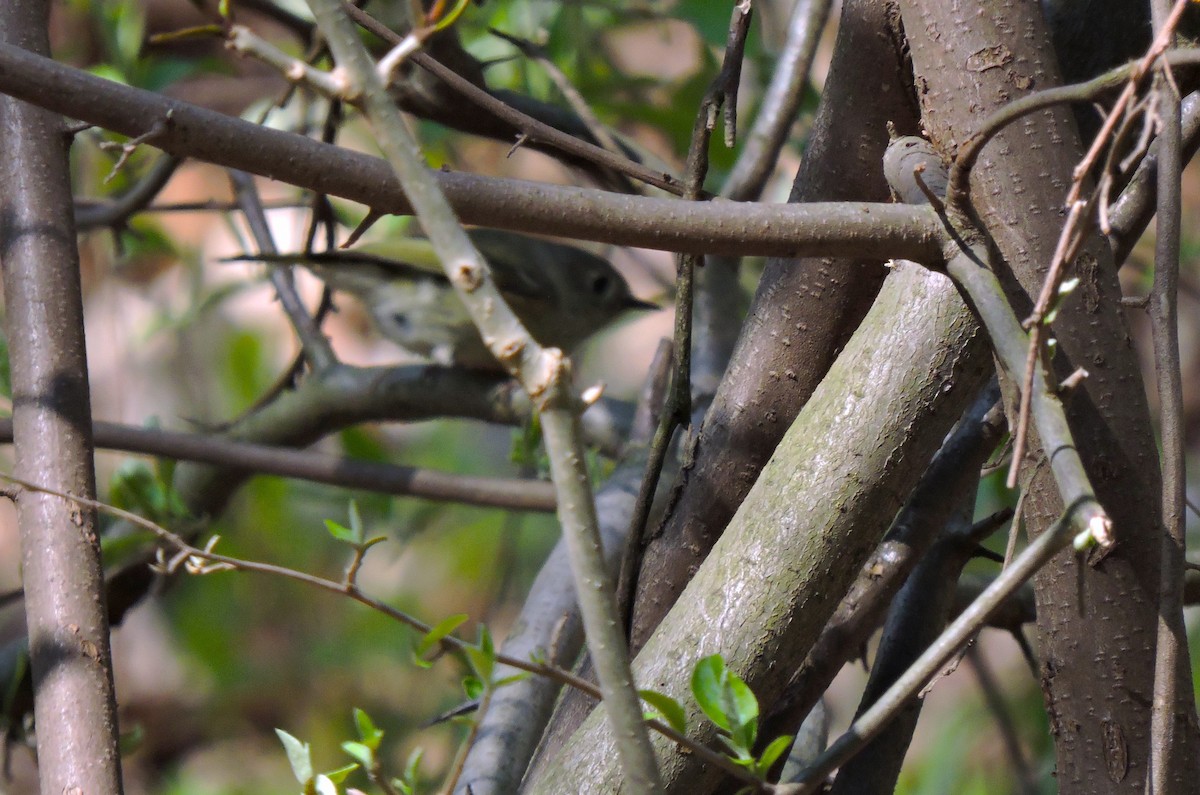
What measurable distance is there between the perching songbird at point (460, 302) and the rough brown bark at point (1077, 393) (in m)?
1.60

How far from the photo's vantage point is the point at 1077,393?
656mm

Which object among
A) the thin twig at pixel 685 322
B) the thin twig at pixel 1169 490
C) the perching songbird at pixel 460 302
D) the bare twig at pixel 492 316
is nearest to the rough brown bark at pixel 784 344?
the thin twig at pixel 685 322

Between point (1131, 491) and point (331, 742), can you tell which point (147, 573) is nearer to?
point (1131, 491)

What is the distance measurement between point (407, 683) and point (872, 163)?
10.3 ft

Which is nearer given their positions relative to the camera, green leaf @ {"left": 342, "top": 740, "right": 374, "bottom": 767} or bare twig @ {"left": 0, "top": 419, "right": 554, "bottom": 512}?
green leaf @ {"left": 342, "top": 740, "right": 374, "bottom": 767}

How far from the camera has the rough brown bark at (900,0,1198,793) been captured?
659mm

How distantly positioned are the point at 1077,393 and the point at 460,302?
5.91ft

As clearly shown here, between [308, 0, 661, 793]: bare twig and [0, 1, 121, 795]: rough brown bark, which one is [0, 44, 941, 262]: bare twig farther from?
[0, 1, 121, 795]: rough brown bark

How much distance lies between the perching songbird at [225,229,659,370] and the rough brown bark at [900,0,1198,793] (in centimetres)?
160

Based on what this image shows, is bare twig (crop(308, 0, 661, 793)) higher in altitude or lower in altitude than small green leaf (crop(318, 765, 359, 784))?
higher

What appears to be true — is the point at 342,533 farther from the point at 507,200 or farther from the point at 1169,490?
the point at 1169,490

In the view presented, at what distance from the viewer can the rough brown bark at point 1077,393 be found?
66cm

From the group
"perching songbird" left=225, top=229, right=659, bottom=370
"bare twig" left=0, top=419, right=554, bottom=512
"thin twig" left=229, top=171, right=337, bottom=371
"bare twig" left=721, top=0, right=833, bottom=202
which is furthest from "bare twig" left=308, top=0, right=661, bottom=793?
"perching songbird" left=225, top=229, right=659, bottom=370

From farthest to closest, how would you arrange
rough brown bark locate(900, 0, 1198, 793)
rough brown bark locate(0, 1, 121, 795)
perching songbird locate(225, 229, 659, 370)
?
1. perching songbird locate(225, 229, 659, 370)
2. rough brown bark locate(0, 1, 121, 795)
3. rough brown bark locate(900, 0, 1198, 793)
